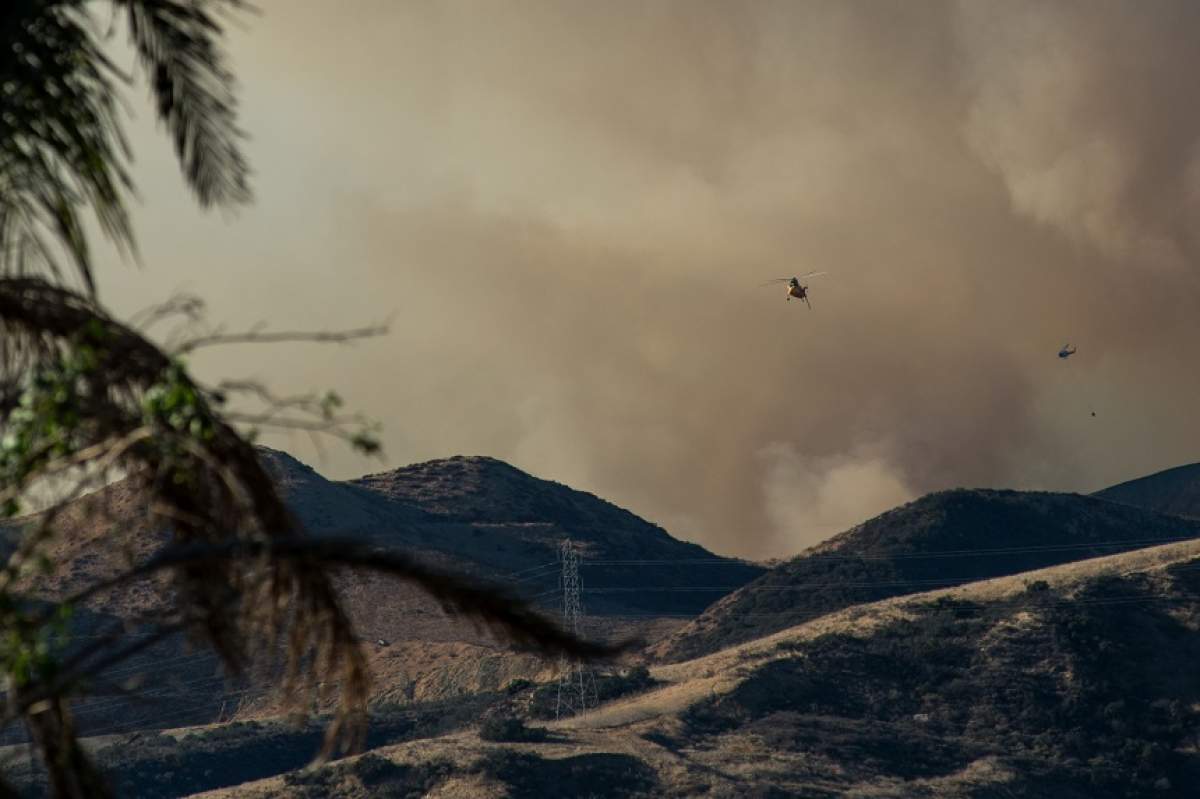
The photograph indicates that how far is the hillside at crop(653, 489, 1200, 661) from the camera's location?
132m

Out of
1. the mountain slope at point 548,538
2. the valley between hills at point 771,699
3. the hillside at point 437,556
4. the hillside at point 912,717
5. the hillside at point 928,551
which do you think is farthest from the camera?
the mountain slope at point 548,538

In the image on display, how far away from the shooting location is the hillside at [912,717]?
261 ft

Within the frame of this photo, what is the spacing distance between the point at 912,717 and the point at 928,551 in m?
61.5

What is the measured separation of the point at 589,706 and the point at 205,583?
94.2 m

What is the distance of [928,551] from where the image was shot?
156m

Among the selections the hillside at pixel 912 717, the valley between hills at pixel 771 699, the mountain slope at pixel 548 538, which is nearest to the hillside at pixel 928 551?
the valley between hills at pixel 771 699

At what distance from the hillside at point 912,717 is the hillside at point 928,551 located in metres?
16.5

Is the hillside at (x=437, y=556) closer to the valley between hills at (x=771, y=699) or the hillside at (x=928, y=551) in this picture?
the valley between hills at (x=771, y=699)

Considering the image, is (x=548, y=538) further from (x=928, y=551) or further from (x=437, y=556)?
(x=437, y=556)

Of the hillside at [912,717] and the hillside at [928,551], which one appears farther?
the hillside at [928,551]

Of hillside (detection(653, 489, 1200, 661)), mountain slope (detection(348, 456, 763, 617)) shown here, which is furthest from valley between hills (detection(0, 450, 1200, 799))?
mountain slope (detection(348, 456, 763, 617))

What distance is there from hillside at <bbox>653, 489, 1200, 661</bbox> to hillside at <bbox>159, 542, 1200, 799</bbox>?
16475 mm

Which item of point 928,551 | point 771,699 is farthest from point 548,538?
point 771,699

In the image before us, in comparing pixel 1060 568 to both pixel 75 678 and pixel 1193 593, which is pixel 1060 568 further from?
pixel 75 678
